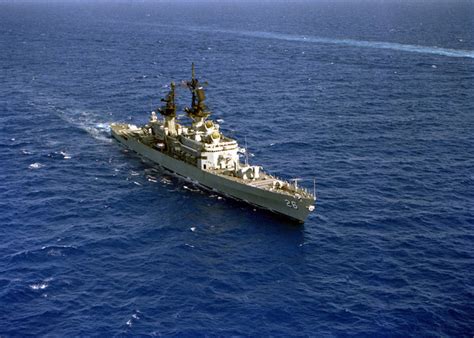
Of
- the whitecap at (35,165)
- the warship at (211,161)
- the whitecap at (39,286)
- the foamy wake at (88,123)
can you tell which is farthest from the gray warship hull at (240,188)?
the whitecap at (39,286)

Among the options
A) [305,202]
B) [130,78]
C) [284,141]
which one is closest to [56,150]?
[284,141]

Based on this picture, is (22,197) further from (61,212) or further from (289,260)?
(289,260)

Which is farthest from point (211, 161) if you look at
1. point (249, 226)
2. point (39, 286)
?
point (39, 286)

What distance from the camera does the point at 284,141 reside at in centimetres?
10700

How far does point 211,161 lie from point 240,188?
29.5ft

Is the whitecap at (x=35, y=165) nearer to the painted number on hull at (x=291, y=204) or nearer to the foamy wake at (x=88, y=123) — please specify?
the foamy wake at (x=88, y=123)

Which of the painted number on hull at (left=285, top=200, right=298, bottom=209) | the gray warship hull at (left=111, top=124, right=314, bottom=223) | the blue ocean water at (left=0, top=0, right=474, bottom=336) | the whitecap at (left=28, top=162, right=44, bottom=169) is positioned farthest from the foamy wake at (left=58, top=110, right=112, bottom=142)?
the painted number on hull at (left=285, top=200, right=298, bottom=209)

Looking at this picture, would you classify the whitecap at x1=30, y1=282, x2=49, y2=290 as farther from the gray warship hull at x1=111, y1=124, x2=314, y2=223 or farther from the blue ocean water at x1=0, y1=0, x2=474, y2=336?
the gray warship hull at x1=111, y1=124, x2=314, y2=223

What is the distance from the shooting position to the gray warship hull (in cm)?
7712

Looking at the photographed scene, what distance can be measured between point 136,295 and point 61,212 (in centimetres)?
2472

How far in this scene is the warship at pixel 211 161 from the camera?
79.3 metres

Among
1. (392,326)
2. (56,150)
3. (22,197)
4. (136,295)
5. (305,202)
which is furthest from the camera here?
(56,150)

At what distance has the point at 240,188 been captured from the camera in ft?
273

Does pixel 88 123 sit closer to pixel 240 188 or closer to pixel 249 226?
pixel 240 188
